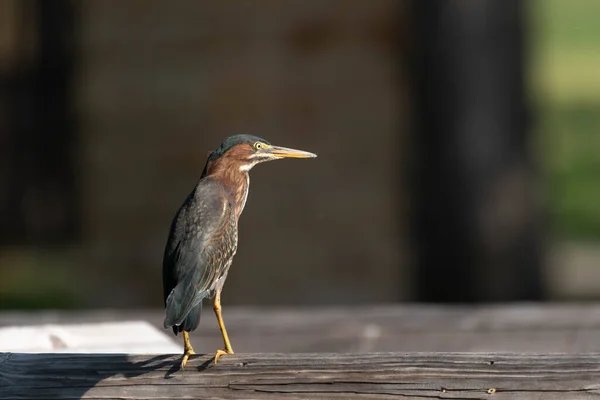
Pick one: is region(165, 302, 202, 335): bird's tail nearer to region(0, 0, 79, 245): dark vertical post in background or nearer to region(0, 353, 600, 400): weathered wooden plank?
region(0, 353, 600, 400): weathered wooden plank

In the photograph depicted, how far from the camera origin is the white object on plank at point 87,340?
3.70m

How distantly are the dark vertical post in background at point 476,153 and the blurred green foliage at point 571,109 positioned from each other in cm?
764

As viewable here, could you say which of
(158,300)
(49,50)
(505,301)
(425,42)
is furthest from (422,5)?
(49,50)

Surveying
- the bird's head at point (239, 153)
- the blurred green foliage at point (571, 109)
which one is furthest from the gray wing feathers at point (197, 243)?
the blurred green foliage at point (571, 109)

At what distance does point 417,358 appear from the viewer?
9.48 feet

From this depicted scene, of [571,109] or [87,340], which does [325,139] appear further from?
[571,109]

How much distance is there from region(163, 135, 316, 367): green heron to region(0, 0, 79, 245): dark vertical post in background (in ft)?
18.8

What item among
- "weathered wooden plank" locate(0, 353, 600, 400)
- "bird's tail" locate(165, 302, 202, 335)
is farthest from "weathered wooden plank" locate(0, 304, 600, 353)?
"weathered wooden plank" locate(0, 353, 600, 400)

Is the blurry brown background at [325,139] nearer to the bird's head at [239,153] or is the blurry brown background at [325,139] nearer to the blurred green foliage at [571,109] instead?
the bird's head at [239,153]

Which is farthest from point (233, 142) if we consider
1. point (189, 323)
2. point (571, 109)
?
point (571, 109)

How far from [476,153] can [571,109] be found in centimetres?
1921

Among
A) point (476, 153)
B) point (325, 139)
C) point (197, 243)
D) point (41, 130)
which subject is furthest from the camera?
point (41, 130)

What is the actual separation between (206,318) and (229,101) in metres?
3.42

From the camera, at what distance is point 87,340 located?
3914 millimetres
